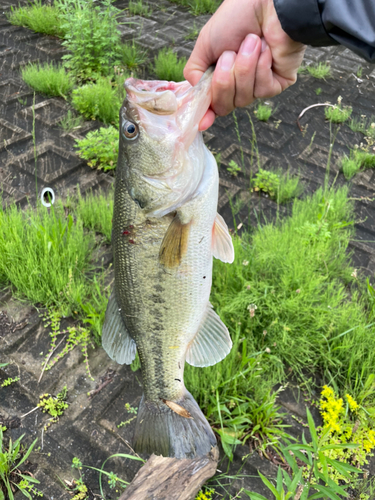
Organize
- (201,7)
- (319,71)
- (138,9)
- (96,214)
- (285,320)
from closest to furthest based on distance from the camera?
1. (285,320)
2. (96,214)
3. (319,71)
4. (138,9)
5. (201,7)

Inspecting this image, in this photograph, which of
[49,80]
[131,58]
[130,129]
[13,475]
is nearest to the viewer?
[130,129]

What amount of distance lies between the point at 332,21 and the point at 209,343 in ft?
4.48

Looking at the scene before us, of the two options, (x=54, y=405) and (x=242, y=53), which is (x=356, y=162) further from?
(x=54, y=405)

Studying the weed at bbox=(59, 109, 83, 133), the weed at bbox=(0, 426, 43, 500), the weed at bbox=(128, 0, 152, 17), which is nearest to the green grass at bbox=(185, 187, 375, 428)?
the weed at bbox=(0, 426, 43, 500)

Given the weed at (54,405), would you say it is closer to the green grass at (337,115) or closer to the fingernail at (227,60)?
the fingernail at (227,60)

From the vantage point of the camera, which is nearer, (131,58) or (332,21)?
(332,21)

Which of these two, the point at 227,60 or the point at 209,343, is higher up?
Answer: the point at 227,60

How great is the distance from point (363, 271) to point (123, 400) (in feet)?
6.56

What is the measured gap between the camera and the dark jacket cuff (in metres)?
1.50

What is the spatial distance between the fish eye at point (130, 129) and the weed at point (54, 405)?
1.56 metres

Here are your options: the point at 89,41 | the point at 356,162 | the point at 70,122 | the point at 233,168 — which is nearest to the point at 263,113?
the point at 233,168

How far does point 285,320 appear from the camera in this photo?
250 cm

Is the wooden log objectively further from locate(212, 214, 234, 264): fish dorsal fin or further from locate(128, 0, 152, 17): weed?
locate(128, 0, 152, 17): weed

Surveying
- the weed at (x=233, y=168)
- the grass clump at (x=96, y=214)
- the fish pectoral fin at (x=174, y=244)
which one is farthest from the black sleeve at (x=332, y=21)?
the weed at (x=233, y=168)
